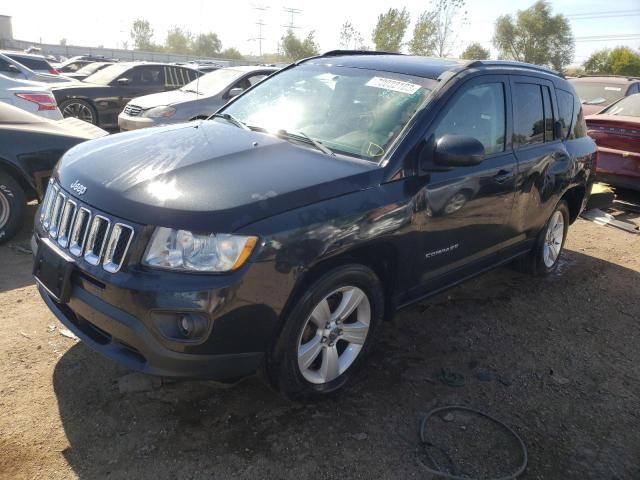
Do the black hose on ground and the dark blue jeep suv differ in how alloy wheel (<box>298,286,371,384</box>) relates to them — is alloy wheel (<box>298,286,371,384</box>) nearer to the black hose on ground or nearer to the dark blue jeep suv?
the dark blue jeep suv

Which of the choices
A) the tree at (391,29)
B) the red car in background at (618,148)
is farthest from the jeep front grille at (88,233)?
the tree at (391,29)

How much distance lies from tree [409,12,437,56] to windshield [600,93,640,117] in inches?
1326

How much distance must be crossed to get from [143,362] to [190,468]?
0.54 m

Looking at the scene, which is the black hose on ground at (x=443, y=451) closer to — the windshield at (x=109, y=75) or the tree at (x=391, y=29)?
the windshield at (x=109, y=75)

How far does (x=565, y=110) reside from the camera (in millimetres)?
4809

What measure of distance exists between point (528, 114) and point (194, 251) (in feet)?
10.1

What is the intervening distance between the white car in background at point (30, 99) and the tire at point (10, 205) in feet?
9.10

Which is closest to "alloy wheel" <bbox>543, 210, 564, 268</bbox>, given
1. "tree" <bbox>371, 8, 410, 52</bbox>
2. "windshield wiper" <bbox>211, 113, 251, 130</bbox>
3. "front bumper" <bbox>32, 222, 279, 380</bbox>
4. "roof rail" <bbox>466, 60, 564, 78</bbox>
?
"roof rail" <bbox>466, 60, 564, 78</bbox>

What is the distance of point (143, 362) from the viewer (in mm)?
2441

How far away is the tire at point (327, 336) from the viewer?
264cm

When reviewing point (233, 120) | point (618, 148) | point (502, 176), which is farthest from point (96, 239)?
point (618, 148)

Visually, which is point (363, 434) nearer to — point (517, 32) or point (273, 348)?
point (273, 348)

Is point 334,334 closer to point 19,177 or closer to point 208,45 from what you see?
point 19,177

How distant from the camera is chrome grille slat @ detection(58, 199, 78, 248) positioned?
2676mm
